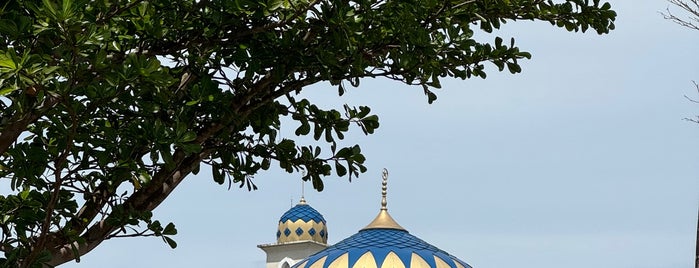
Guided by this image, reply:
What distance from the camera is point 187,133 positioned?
4.55 meters

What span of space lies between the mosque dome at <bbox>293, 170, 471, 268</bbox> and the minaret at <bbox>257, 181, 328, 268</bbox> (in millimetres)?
4483

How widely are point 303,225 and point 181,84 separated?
77.0 feet

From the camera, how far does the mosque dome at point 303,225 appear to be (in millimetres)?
28625

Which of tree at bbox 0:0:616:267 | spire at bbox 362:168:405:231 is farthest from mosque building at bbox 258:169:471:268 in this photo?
tree at bbox 0:0:616:267

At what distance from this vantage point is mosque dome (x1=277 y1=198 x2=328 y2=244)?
2862 cm

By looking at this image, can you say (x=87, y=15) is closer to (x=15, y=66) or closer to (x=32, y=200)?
(x=15, y=66)

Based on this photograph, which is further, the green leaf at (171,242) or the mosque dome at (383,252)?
the mosque dome at (383,252)

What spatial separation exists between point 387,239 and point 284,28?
1845 centimetres

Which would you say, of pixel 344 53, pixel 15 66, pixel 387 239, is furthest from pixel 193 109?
pixel 387 239

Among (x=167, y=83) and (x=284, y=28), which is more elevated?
(x=284, y=28)

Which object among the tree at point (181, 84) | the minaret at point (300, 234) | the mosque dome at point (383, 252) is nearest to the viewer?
the tree at point (181, 84)

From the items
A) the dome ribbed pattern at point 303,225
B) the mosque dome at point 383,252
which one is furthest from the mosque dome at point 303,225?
the mosque dome at point 383,252

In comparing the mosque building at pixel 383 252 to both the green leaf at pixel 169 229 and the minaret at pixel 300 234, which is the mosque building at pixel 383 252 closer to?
the minaret at pixel 300 234

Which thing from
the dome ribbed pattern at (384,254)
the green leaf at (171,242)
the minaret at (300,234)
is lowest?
the green leaf at (171,242)
